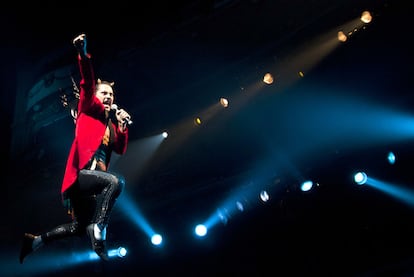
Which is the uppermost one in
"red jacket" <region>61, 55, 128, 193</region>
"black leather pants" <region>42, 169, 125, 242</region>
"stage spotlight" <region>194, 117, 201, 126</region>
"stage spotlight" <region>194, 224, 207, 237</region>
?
"stage spotlight" <region>194, 117, 201, 126</region>

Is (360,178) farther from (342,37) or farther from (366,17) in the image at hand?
(366,17)

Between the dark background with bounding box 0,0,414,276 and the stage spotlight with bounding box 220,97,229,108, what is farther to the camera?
the stage spotlight with bounding box 220,97,229,108

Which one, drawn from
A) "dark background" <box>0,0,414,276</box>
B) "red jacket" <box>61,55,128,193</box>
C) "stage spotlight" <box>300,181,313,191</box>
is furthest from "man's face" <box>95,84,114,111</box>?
"stage spotlight" <box>300,181,313,191</box>

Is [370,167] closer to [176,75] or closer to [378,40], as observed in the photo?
[378,40]

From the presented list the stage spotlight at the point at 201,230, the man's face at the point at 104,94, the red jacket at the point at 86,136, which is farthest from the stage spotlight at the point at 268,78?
the red jacket at the point at 86,136

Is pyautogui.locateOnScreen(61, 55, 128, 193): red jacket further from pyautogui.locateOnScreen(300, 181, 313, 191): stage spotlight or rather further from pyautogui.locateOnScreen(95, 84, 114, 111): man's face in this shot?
pyautogui.locateOnScreen(300, 181, 313, 191): stage spotlight

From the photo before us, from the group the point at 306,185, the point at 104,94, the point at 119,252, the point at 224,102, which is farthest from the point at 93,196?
the point at 119,252

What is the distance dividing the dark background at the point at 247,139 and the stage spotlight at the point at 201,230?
152mm

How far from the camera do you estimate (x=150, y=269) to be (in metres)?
8.88

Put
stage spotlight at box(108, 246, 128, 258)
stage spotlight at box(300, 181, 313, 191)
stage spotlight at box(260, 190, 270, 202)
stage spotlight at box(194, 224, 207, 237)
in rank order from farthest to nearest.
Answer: stage spotlight at box(108, 246, 128, 258) < stage spotlight at box(194, 224, 207, 237) < stage spotlight at box(260, 190, 270, 202) < stage spotlight at box(300, 181, 313, 191)

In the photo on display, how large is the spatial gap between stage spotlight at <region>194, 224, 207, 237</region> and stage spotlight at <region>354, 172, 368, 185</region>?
9.32 ft

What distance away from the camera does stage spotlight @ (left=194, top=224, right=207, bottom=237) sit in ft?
26.7

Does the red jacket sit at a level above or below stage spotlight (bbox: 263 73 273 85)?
below

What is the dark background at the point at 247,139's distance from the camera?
689cm
